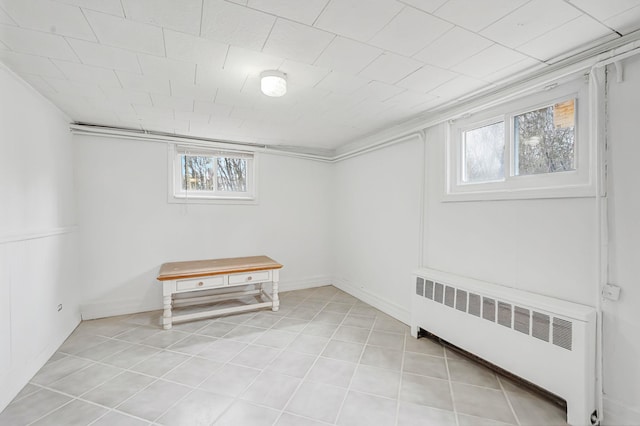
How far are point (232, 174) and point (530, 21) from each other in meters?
3.65

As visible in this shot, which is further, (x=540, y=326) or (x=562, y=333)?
(x=540, y=326)

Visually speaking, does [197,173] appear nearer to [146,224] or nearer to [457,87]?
[146,224]

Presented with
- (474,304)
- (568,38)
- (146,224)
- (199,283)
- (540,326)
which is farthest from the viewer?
(146,224)

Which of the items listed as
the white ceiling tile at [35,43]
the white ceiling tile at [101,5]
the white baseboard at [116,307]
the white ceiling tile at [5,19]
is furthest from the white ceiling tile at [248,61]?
the white baseboard at [116,307]

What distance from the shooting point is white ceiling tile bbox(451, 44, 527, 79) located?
171cm

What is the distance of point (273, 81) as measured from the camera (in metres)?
1.96

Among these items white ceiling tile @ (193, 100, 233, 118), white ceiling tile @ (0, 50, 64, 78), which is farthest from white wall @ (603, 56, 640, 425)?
white ceiling tile @ (0, 50, 64, 78)

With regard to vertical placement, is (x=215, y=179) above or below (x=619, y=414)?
Result: above

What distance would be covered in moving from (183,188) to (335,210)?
7.70ft

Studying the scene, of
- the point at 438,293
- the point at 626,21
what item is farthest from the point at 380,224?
the point at 626,21

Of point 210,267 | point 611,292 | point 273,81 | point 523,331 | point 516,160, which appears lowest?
point 523,331

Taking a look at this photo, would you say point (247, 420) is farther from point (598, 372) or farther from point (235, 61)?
point (235, 61)

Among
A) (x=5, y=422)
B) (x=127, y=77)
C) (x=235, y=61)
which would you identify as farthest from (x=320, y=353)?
(x=127, y=77)

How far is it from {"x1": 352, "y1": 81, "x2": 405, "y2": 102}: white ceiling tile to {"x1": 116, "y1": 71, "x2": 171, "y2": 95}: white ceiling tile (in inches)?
60.3
